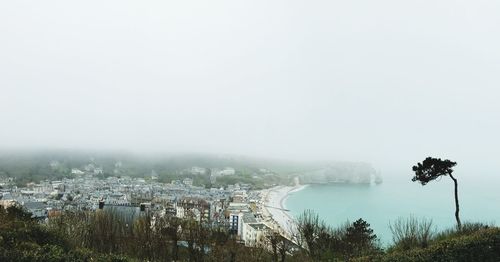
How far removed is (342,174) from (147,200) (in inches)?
2923

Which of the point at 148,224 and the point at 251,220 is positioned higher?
the point at 148,224

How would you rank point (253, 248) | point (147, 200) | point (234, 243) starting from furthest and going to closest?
1. point (147, 200)
2. point (234, 243)
3. point (253, 248)

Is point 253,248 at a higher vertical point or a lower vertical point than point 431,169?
lower

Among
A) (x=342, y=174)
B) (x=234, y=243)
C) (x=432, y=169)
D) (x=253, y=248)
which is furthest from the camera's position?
(x=342, y=174)

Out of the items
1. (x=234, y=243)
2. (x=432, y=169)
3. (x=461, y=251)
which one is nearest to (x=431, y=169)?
(x=432, y=169)

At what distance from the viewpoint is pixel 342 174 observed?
367ft

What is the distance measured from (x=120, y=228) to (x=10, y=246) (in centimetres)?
1161

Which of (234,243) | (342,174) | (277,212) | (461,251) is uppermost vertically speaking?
(461,251)

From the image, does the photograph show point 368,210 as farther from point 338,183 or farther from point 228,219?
point 338,183

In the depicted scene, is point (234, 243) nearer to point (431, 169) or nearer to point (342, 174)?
point (431, 169)

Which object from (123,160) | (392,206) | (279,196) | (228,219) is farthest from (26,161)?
(392,206)

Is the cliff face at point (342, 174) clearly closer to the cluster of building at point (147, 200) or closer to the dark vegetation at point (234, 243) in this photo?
the cluster of building at point (147, 200)

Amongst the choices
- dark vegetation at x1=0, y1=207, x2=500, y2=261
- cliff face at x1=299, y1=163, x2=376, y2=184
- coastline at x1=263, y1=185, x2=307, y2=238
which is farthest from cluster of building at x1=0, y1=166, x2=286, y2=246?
cliff face at x1=299, y1=163, x2=376, y2=184

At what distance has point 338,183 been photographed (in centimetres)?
10794
